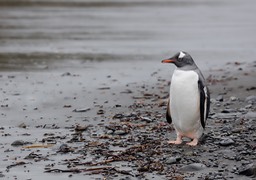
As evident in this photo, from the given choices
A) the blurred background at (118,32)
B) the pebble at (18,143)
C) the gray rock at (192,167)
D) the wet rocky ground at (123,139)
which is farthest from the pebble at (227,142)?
the blurred background at (118,32)

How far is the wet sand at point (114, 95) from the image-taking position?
7.40m

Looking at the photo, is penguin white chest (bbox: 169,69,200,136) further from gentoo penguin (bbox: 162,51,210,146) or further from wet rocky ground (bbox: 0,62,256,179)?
wet rocky ground (bbox: 0,62,256,179)

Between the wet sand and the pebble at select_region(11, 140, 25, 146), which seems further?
the pebble at select_region(11, 140, 25, 146)

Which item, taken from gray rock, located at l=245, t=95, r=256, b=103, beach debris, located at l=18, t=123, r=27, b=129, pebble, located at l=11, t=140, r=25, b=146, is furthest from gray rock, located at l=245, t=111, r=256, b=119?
pebble, located at l=11, t=140, r=25, b=146

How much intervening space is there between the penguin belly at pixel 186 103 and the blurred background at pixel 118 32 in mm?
6815

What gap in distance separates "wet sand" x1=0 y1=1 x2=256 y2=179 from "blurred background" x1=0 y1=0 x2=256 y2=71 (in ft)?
0.11

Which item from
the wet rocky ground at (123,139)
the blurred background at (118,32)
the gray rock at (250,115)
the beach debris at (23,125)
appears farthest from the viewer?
the blurred background at (118,32)

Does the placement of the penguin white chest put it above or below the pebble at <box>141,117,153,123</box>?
above

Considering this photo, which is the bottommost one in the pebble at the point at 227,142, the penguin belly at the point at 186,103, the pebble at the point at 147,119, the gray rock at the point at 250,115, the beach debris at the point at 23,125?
the beach debris at the point at 23,125

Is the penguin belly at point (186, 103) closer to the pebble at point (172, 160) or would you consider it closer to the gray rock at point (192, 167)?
the pebble at point (172, 160)

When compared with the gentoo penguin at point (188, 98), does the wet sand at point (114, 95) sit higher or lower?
lower

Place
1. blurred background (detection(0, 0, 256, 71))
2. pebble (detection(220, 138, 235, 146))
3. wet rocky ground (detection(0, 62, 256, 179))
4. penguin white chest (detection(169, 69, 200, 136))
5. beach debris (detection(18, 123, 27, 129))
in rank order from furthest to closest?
1. blurred background (detection(0, 0, 256, 71))
2. beach debris (detection(18, 123, 27, 129))
3. penguin white chest (detection(169, 69, 200, 136))
4. pebble (detection(220, 138, 235, 146))
5. wet rocky ground (detection(0, 62, 256, 179))

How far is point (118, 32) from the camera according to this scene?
21156mm

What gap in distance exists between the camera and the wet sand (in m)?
7.40
